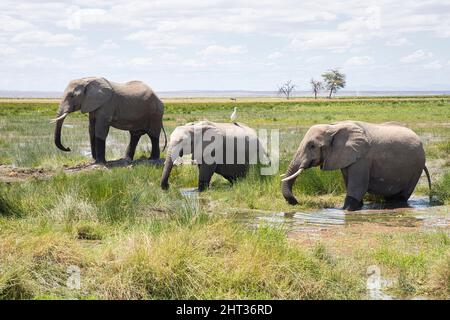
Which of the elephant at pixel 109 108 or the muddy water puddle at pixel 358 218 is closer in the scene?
the muddy water puddle at pixel 358 218

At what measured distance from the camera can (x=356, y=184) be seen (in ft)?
40.6

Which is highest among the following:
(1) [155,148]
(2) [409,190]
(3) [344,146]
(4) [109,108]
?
(4) [109,108]

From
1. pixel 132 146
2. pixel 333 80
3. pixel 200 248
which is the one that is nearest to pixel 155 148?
pixel 132 146

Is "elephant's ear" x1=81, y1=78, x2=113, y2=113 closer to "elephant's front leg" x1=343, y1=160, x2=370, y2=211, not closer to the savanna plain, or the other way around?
the savanna plain

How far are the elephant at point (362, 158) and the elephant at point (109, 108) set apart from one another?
22.1 ft

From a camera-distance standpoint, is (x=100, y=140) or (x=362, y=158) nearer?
(x=362, y=158)

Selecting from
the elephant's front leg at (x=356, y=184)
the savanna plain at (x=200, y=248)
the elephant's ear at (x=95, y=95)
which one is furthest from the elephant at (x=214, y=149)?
the elephant's ear at (x=95, y=95)

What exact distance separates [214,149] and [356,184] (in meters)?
3.36

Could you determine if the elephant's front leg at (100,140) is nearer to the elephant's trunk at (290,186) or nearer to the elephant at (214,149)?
the elephant at (214,149)

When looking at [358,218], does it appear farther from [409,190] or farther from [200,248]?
[200,248]

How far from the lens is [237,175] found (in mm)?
15094

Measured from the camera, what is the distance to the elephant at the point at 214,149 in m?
14.2

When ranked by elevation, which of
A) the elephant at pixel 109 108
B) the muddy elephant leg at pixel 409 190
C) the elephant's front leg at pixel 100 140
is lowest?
the muddy elephant leg at pixel 409 190
